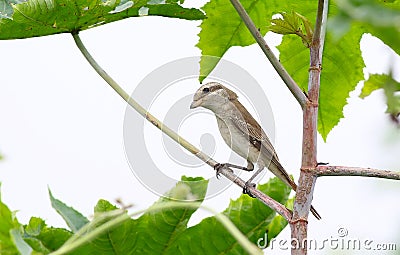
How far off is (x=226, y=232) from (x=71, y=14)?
11.9 inches

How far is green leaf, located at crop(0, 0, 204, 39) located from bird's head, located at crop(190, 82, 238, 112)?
140 millimetres

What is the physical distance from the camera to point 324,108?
2.51ft

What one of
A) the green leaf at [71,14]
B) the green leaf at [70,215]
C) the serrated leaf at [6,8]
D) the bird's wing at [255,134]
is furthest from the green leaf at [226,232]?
the bird's wing at [255,134]

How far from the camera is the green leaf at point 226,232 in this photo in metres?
0.47

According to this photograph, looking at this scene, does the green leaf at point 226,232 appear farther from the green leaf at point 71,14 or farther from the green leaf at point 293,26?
the green leaf at point 71,14

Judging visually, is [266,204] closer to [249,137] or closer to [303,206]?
[303,206]

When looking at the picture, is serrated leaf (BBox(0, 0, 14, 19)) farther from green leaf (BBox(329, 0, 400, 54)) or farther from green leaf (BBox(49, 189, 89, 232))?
green leaf (BBox(329, 0, 400, 54))

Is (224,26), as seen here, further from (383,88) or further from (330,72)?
(383,88)

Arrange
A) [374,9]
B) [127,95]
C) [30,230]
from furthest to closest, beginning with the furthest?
[127,95] → [30,230] → [374,9]

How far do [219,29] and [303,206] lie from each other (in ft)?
1.19

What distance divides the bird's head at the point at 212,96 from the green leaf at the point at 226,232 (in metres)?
0.27

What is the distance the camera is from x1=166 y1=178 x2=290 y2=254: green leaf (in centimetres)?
47

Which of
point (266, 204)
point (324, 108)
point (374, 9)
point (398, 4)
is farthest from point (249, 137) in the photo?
point (374, 9)

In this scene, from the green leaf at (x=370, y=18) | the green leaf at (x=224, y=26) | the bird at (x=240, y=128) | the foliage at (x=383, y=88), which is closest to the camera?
the green leaf at (x=370, y=18)
